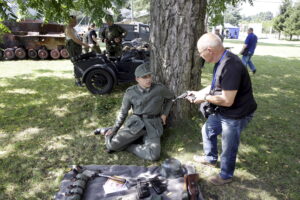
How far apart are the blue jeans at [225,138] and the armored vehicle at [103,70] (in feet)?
12.0

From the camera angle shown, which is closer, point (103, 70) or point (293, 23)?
point (103, 70)

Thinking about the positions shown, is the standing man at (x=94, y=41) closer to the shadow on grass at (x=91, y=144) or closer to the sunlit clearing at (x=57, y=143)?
the shadow on grass at (x=91, y=144)

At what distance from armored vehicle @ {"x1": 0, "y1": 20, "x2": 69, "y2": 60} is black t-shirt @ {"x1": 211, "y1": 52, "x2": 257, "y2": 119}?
1118cm

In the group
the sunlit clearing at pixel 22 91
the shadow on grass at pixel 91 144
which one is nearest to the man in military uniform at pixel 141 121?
the shadow on grass at pixel 91 144

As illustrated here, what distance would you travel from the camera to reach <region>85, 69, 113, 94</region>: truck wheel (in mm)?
6094

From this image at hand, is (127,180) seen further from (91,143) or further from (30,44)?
(30,44)

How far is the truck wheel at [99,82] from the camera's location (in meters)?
6.09

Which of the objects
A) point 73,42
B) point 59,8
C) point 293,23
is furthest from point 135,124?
point 293,23

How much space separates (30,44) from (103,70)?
25.8 feet

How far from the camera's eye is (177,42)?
12.1 feet

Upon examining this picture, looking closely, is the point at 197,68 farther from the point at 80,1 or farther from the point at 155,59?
the point at 80,1

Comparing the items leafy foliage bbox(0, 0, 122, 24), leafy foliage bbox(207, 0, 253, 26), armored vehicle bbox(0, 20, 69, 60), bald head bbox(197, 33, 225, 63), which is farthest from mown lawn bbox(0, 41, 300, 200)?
armored vehicle bbox(0, 20, 69, 60)

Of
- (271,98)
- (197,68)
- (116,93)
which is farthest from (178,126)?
(271,98)

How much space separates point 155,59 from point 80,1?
3.17 metres
